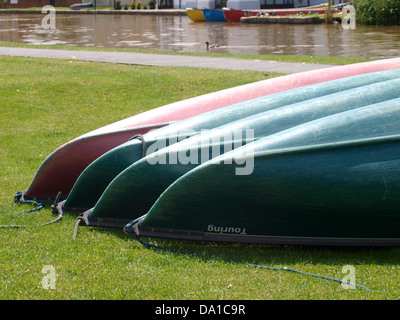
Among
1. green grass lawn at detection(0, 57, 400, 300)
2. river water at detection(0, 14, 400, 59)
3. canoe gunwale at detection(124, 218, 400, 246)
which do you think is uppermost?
river water at detection(0, 14, 400, 59)

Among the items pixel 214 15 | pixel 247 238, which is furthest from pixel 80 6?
pixel 247 238

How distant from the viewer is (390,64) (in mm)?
5988

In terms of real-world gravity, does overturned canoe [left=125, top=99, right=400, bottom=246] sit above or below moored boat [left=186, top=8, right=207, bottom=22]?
below

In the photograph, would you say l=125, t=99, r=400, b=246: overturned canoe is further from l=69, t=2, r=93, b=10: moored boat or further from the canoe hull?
l=69, t=2, r=93, b=10: moored boat

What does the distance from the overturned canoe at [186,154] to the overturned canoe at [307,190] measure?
31 centimetres

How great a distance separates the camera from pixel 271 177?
12.4 ft

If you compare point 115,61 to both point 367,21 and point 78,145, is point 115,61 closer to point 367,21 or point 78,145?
point 78,145

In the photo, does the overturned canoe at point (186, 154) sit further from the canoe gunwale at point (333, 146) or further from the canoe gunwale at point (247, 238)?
the canoe gunwale at point (333, 146)

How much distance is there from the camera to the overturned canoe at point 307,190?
374 cm

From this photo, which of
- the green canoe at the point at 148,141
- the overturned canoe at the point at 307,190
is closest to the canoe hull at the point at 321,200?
the overturned canoe at the point at 307,190

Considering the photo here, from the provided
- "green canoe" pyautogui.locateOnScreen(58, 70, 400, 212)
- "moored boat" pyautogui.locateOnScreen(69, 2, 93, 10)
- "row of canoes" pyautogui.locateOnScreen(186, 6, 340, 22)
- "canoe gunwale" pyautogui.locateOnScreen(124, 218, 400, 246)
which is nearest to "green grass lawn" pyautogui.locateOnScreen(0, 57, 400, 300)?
"canoe gunwale" pyautogui.locateOnScreen(124, 218, 400, 246)

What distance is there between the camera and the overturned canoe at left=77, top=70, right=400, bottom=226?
4.20 meters

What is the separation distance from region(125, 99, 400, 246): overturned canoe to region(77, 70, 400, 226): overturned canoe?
308mm
